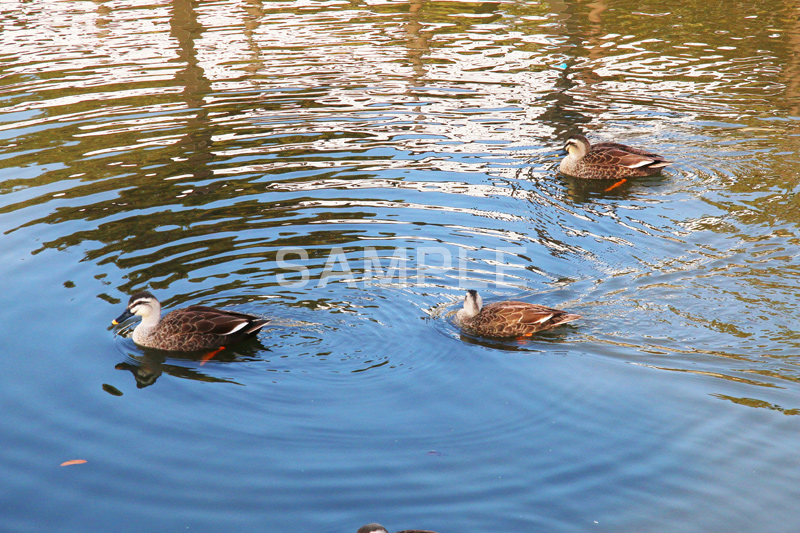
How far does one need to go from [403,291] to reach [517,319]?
159cm

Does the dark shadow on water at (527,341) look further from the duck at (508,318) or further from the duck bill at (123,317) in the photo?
the duck bill at (123,317)

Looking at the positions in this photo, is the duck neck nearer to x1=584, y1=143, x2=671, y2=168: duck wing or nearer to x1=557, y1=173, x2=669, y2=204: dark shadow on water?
x1=557, y1=173, x2=669, y2=204: dark shadow on water

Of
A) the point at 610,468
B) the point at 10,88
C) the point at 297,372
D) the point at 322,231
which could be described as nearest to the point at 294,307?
the point at 297,372

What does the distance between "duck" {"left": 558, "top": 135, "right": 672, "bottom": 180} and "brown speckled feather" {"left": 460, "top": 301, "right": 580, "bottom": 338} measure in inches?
194

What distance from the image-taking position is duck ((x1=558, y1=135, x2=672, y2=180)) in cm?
1183

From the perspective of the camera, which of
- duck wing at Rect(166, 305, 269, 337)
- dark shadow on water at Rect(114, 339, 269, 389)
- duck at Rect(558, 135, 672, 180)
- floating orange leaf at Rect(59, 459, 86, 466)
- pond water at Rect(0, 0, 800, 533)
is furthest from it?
duck at Rect(558, 135, 672, 180)

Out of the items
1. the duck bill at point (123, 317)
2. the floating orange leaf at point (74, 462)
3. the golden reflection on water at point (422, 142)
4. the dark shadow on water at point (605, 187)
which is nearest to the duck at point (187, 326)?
the duck bill at point (123, 317)

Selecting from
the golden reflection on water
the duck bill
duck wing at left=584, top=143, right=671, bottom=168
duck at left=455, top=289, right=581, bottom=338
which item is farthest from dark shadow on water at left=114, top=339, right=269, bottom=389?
duck wing at left=584, top=143, right=671, bottom=168

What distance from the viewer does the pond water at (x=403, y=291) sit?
18.8 ft

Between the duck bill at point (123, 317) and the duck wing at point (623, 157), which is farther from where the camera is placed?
the duck wing at point (623, 157)

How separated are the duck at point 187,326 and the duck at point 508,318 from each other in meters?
2.27

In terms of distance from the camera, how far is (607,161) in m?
12.0

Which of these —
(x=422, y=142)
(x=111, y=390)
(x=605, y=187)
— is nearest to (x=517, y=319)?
(x=111, y=390)

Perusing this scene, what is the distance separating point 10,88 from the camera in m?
17.1
